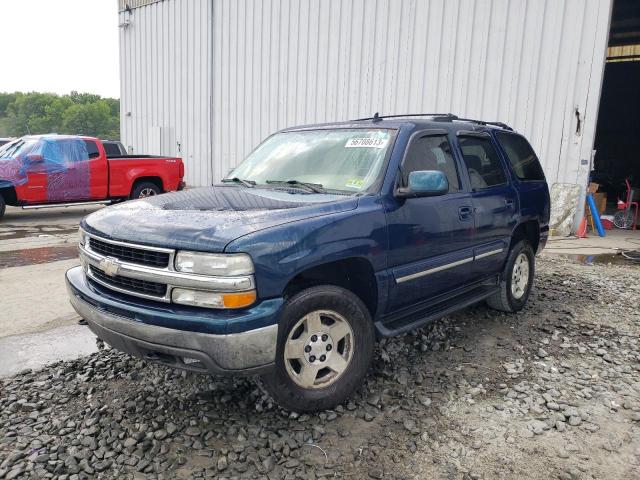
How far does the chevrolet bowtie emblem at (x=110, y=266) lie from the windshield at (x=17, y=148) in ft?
30.4

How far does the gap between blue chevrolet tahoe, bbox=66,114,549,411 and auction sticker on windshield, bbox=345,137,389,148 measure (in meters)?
0.01

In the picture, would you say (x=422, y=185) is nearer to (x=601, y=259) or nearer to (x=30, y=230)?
(x=601, y=259)

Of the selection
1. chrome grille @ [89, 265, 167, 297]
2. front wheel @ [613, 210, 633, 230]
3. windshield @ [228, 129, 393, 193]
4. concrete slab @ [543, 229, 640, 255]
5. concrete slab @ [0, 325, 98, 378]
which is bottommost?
concrete slab @ [0, 325, 98, 378]

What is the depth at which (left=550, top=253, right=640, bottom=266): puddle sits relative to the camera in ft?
25.1

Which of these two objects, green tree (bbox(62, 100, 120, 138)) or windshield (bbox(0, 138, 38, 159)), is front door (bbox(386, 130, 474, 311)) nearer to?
windshield (bbox(0, 138, 38, 159))

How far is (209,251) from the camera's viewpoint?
8.33ft

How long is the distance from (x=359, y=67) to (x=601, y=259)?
7.57 m

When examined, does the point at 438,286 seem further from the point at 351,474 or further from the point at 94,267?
the point at 94,267

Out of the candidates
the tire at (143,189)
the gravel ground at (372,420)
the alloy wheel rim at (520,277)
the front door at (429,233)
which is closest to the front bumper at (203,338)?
the gravel ground at (372,420)

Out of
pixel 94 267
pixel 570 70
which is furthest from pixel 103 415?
pixel 570 70

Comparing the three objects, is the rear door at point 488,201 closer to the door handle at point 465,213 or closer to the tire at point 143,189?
the door handle at point 465,213

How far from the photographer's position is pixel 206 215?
2891 mm

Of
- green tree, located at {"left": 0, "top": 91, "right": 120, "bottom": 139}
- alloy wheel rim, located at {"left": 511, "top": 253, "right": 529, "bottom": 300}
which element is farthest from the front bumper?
green tree, located at {"left": 0, "top": 91, "right": 120, "bottom": 139}

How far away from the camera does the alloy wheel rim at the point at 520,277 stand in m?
4.90
